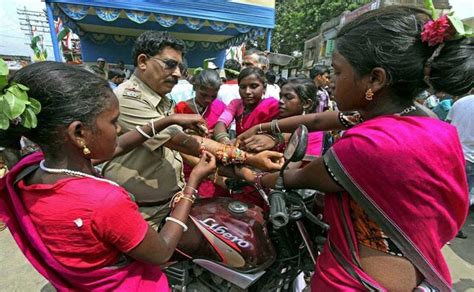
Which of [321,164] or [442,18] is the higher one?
[442,18]

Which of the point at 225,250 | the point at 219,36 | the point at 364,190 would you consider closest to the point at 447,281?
the point at 364,190

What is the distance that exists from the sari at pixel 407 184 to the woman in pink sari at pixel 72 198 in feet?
2.49

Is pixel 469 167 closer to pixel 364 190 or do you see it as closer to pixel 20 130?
pixel 364 190

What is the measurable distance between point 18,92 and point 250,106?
2.19 meters

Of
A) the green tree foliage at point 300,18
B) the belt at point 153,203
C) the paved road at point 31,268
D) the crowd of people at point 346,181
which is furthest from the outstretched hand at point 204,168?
the green tree foliage at point 300,18

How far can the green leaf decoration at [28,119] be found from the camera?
38.2 inches

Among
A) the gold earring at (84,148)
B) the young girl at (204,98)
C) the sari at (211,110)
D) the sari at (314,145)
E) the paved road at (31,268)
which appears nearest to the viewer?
the gold earring at (84,148)

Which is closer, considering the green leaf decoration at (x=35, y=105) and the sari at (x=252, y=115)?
the green leaf decoration at (x=35, y=105)

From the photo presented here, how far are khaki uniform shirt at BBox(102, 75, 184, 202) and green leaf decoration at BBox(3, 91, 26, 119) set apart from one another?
2.66 ft

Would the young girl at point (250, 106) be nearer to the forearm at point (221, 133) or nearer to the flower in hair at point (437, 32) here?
the forearm at point (221, 133)

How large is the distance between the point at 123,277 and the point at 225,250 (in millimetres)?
533

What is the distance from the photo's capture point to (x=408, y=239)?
106 centimetres

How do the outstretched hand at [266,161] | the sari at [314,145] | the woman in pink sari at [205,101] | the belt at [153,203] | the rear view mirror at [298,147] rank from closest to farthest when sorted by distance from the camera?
the rear view mirror at [298,147] → the outstretched hand at [266,161] → the belt at [153,203] → the sari at [314,145] → the woman in pink sari at [205,101]

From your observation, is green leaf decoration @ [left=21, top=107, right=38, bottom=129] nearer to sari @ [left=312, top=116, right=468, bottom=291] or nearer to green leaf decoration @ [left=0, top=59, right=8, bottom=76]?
green leaf decoration @ [left=0, top=59, right=8, bottom=76]
